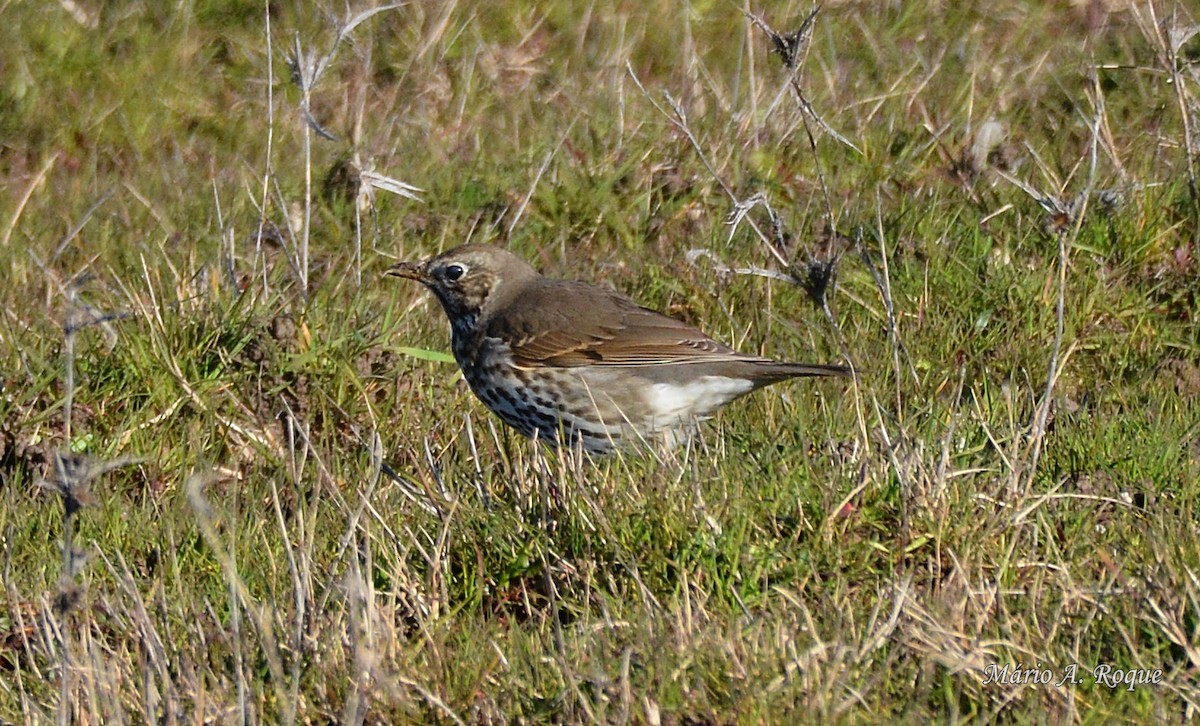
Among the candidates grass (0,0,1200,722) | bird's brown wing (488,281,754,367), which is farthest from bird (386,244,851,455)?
grass (0,0,1200,722)

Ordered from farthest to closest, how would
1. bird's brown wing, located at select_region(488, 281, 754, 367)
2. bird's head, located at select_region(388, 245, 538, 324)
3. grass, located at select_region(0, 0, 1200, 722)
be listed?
1. bird's head, located at select_region(388, 245, 538, 324)
2. bird's brown wing, located at select_region(488, 281, 754, 367)
3. grass, located at select_region(0, 0, 1200, 722)

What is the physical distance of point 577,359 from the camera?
561 centimetres

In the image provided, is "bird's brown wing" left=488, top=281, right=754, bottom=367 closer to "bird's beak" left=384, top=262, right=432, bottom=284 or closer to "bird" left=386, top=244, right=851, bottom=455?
"bird" left=386, top=244, right=851, bottom=455

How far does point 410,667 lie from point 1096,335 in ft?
10.9

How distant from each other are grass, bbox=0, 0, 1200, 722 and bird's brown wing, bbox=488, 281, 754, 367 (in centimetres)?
32

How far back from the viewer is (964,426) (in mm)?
4527

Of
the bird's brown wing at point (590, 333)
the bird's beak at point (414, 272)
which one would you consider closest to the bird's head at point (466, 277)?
the bird's beak at point (414, 272)

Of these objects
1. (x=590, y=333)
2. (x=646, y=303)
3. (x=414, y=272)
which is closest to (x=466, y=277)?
(x=414, y=272)

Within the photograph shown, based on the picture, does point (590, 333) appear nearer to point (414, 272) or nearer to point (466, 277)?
point (466, 277)

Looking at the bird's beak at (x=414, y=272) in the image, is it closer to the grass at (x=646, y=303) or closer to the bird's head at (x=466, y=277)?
the bird's head at (x=466, y=277)

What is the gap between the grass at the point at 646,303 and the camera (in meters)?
3.29

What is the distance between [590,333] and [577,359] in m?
0.11

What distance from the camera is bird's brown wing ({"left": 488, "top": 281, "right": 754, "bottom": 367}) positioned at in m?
5.50

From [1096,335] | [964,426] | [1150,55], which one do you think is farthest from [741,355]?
[1150,55]
